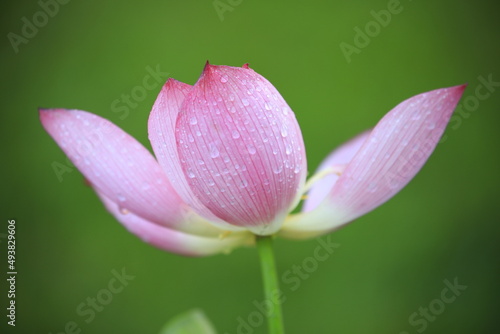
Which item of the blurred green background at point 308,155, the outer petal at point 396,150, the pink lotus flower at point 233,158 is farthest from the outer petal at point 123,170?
the blurred green background at point 308,155

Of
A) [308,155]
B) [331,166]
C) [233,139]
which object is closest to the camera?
[233,139]

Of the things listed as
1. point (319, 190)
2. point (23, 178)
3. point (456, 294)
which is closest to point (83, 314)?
point (23, 178)

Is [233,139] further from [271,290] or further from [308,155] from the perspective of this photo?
[308,155]

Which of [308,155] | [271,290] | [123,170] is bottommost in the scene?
[308,155]

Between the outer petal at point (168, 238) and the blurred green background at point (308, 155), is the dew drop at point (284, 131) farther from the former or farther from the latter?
the blurred green background at point (308, 155)

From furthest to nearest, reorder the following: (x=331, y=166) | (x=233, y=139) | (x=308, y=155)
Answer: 1. (x=308, y=155)
2. (x=331, y=166)
3. (x=233, y=139)

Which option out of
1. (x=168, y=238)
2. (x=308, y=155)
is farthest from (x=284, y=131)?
(x=308, y=155)
